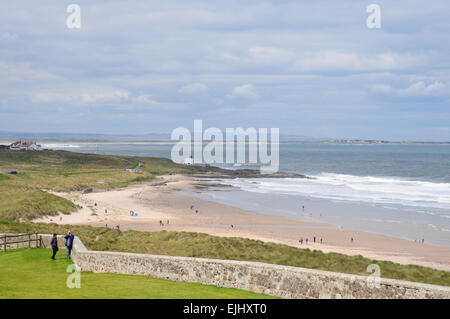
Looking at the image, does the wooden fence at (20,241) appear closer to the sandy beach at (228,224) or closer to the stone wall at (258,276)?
the stone wall at (258,276)

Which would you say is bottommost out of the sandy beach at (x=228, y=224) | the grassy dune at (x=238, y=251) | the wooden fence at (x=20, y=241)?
the sandy beach at (x=228, y=224)

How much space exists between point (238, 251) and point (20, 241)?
10985mm

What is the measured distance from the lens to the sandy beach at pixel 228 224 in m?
29.3

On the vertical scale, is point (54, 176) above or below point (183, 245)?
above

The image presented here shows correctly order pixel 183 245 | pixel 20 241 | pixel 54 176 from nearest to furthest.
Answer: pixel 20 241 → pixel 183 245 → pixel 54 176

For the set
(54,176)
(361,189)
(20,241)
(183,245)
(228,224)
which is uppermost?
(20,241)

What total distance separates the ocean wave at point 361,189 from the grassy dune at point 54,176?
2033 centimetres

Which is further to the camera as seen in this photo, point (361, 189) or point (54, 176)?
point (54, 176)

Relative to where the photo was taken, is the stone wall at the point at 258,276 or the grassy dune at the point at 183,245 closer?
the stone wall at the point at 258,276

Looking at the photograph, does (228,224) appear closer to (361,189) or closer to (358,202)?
(358,202)

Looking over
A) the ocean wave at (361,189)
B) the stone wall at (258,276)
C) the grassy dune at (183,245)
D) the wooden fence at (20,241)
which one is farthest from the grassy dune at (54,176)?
the stone wall at (258,276)

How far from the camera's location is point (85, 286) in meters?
12.2

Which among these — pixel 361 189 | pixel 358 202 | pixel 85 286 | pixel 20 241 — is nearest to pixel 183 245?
pixel 20 241
